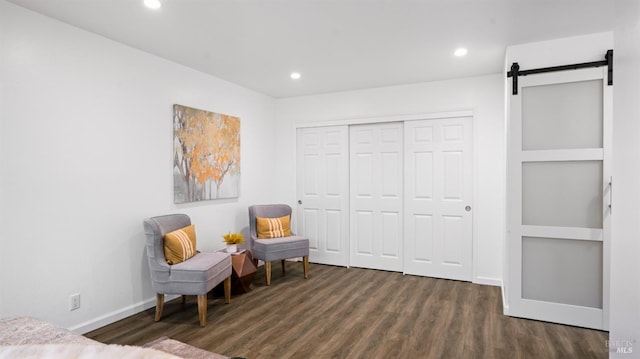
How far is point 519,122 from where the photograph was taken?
3.04 m

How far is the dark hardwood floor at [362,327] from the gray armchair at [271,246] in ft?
1.15

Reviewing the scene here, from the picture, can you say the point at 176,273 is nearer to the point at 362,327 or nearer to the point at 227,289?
the point at 227,289

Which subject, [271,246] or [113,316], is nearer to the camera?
[113,316]

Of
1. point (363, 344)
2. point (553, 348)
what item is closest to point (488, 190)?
point (553, 348)

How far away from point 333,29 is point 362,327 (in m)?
2.49

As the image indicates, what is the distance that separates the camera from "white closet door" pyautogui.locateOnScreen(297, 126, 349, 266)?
16.0 feet

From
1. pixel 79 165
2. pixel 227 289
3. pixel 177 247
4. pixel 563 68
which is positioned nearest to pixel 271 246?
pixel 227 289

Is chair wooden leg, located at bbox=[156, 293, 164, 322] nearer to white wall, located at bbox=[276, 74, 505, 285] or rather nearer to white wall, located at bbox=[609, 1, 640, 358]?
white wall, located at bbox=[609, 1, 640, 358]

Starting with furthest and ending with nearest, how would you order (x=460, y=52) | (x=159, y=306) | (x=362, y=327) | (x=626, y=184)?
(x=460, y=52), (x=159, y=306), (x=362, y=327), (x=626, y=184)

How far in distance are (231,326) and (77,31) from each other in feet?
8.91

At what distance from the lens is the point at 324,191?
16.4 feet

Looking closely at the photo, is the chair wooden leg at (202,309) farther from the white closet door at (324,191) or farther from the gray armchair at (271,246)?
the white closet door at (324,191)

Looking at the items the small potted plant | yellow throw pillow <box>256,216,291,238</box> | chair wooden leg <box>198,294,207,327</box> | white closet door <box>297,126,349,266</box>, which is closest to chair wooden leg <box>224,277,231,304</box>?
the small potted plant

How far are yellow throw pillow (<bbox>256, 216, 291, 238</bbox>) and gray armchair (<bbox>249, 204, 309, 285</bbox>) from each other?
0.23 ft
